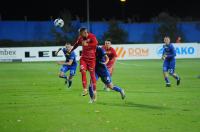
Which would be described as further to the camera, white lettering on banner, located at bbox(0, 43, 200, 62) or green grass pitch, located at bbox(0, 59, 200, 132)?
white lettering on banner, located at bbox(0, 43, 200, 62)

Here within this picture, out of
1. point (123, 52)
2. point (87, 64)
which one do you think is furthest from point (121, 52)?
point (87, 64)

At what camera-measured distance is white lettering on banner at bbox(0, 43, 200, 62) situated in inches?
1738

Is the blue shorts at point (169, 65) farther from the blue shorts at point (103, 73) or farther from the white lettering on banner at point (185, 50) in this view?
the white lettering on banner at point (185, 50)

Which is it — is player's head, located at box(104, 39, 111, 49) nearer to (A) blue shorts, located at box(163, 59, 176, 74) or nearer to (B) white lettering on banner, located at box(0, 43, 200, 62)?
(A) blue shorts, located at box(163, 59, 176, 74)

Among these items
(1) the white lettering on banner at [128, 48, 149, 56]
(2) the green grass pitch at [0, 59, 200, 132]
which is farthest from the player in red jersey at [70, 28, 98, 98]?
(1) the white lettering on banner at [128, 48, 149, 56]

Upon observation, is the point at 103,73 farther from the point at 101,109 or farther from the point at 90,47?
the point at 101,109

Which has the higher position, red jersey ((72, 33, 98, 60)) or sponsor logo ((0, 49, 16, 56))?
red jersey ((72, 33, 98, 60))

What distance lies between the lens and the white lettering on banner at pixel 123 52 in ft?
145

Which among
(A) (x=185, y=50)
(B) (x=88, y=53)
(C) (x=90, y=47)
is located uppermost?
(C) (x=90, y=47)

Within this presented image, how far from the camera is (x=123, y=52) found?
46594mm

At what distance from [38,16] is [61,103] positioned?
52.8 m

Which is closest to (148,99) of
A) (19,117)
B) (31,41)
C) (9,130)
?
(19,117)

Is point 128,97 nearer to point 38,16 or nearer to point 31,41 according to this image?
point 31,41

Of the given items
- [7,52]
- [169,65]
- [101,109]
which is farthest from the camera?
[7,52]
